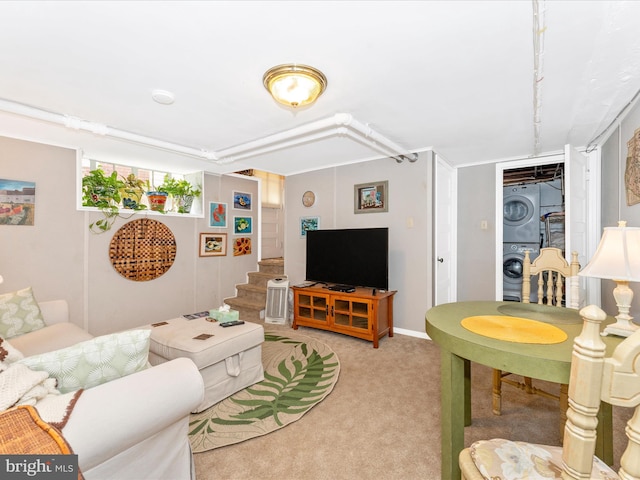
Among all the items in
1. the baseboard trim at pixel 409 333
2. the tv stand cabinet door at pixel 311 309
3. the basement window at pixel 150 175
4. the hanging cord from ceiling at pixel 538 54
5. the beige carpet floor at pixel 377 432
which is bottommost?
the beige carpet floor at pixel 377 432

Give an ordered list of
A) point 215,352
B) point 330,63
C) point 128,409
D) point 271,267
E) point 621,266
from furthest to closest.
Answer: point 271,267 → point 215,352 → point 330,63 → point 621,266 → point 128,409

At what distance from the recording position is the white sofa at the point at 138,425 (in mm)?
979

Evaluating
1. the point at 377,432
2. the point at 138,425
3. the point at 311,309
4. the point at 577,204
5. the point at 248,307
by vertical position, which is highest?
the point at 577,204

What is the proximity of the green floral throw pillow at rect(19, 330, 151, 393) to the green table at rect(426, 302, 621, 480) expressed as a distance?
140 cm

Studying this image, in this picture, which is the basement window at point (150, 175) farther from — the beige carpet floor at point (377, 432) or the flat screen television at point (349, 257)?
the beige carpet floor at point (377, 432)

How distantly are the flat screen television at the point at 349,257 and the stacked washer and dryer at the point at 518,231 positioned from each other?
2794 millimetres

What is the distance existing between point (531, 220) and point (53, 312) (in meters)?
6.48

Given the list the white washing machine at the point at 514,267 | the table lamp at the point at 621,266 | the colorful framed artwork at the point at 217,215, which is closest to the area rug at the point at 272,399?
the table lamp at the point at 621,266

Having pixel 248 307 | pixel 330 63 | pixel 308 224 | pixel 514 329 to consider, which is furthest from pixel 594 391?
pixel 248 307

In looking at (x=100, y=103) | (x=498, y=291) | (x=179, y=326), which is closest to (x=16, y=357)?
(x=179, y=326)

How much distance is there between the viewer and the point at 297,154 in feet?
12.3

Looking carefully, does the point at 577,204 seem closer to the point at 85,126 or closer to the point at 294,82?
the point at 294,82

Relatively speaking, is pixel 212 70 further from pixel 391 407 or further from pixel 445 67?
pixel 391 407

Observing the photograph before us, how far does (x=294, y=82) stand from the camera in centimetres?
185
